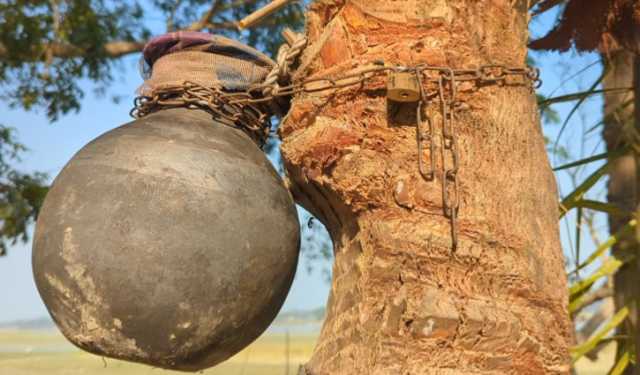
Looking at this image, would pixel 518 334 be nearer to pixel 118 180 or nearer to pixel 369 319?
pixel 369 319

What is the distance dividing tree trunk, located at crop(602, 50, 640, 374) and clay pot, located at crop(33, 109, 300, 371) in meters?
2.13

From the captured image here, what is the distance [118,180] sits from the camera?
1.67 m

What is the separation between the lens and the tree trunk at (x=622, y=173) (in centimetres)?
345

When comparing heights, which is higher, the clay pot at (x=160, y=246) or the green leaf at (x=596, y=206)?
the green leaf at (x=596, y=206)

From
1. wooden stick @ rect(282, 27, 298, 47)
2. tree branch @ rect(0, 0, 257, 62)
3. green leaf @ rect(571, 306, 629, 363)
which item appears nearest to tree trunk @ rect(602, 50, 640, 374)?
green leaf @ rect(571, 306, 629, 363)

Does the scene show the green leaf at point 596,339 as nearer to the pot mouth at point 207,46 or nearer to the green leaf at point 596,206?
the green leaf at point 596,206

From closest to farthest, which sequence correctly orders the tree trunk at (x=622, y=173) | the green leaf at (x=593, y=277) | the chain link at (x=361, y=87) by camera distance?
the chain link at (x=361, y=87) → the green leaf at (x=593, y=277) → the tree trunk at (x=622, y=173)

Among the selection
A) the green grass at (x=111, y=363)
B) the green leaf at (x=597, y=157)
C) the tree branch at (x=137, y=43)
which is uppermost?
the tree branch at (x=137, y=43)

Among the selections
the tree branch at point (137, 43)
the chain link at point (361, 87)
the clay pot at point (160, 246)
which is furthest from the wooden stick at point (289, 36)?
the tree branch at point (137, 43)

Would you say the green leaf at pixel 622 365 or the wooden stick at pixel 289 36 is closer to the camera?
the wooden stick at pixel 289 36

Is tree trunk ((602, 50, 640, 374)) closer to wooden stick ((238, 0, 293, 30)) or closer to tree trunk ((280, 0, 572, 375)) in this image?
tree trunk ((280, 0, 572, 375))

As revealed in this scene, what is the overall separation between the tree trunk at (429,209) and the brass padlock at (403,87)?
58mm

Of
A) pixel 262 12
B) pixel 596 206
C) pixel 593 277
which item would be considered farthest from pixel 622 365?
pixel 262 12

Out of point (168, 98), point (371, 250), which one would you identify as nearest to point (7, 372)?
point (168, 98)
